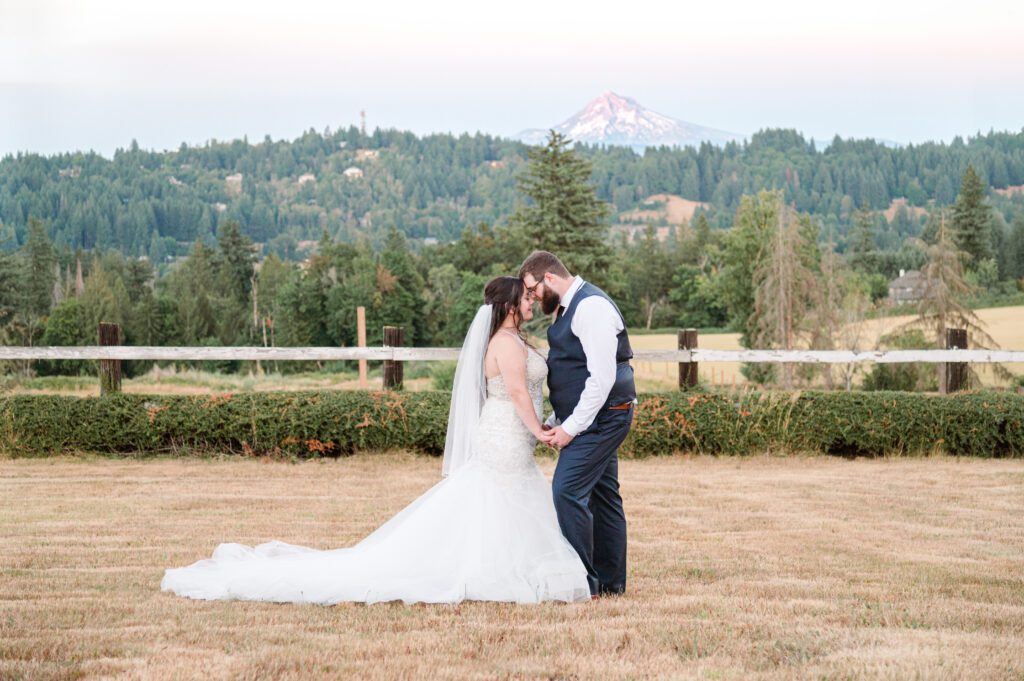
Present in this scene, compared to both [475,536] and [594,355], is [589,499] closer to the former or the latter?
[475,536]

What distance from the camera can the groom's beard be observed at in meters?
5.43

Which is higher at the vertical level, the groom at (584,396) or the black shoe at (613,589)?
the groom at (584,396)

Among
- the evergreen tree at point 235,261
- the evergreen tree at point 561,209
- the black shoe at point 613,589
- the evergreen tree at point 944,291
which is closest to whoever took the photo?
the black shoe at point 613,589

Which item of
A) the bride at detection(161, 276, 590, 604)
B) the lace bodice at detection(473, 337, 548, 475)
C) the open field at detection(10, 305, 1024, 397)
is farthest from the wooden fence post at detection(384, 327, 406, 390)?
the open field at detection(10, 305, 1024, 397)

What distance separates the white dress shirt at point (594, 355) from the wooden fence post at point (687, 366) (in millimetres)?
7190

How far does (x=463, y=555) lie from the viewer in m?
5.45

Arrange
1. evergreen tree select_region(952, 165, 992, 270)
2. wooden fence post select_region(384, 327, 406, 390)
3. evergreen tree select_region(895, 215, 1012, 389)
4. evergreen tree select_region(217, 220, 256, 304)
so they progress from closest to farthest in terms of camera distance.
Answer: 1. wooden fence post select_region(384, 327, 406, 390)
2. evergreen tree select_region(895, 215, 1012, 389)
3. evergreen tree select_region(952, 165, 992, 270)
4. evergreen tree select_region(217, 220, 256, 304)

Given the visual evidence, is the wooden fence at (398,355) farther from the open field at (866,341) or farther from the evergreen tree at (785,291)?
the evergreen tree at (785,291)

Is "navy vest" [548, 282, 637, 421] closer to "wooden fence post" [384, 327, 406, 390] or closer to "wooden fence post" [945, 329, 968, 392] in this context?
"wooden fence post" [384, 327, 406, 390]

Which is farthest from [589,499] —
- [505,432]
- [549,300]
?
[549,300]

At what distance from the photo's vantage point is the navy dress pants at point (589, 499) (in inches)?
210

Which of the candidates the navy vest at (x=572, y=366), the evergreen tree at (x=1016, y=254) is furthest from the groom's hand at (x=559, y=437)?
the evergreen tree at (x=1016, y=254)

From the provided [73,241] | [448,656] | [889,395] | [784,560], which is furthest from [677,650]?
[73,241]

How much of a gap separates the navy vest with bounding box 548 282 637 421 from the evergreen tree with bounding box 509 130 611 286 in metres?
51.8
